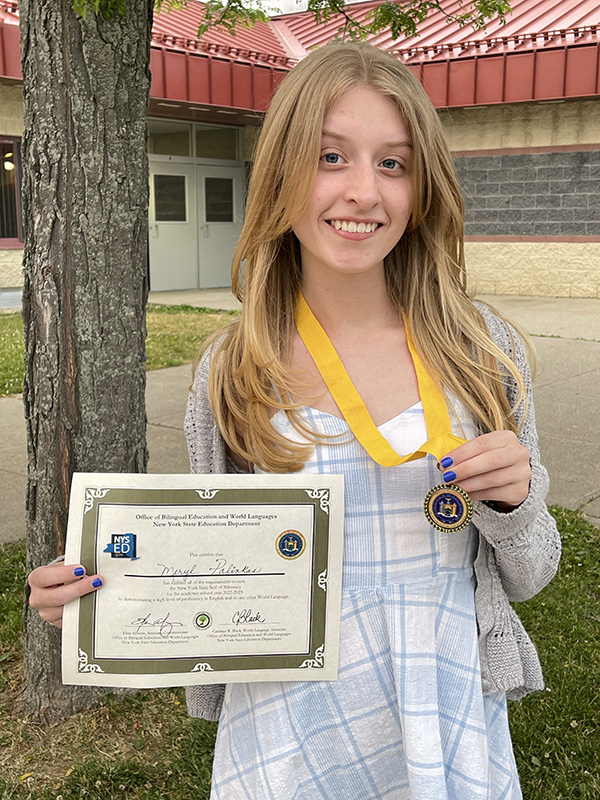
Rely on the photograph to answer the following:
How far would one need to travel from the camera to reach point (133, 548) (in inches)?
55.2

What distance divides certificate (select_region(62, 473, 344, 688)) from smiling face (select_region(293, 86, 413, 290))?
409 millimetres

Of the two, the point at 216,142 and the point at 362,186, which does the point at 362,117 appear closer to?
the point at 362,186

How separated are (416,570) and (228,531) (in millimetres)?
340

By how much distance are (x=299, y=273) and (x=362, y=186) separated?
1.07 ft

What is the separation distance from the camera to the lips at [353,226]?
150cm

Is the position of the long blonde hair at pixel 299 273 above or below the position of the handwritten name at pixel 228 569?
above

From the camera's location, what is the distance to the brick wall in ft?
44.5

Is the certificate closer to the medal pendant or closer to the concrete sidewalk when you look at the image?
the medal pendant

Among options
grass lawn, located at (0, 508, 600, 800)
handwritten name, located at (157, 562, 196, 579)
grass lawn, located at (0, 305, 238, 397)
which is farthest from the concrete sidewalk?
handwritten name, located at (157, 562, 196, 579)

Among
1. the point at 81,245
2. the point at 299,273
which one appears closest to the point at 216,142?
the point at 81,245

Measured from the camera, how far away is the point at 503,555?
4.79ft

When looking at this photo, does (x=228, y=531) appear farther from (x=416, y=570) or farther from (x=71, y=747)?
(x=71, y=747)

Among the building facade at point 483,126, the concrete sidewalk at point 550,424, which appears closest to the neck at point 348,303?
the concrete sidewalk at point 550,424

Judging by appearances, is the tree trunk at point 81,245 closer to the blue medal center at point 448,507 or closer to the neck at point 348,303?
the neck at point 348,303
